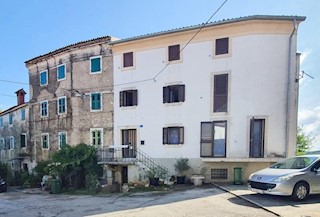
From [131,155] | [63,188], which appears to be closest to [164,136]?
[131,155]

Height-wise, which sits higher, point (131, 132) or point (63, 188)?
point (131, 132)

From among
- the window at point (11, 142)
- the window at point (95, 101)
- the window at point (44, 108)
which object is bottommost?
the window at point (11, 142)

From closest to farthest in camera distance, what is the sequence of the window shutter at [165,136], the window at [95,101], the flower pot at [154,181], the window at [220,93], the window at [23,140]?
1. the flower pot at [154,181]
2. the window at [220,93]
3. the window shutter at [165,136]
4. the window at [95,101]
5. the window at [23,140]

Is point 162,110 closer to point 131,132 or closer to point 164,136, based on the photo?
point 164,136

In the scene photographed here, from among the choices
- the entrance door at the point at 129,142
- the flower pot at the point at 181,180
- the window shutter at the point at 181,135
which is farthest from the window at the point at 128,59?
the flower pot at the point at 181,180

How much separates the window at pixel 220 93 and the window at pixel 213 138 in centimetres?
94

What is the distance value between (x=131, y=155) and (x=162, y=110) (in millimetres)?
4161

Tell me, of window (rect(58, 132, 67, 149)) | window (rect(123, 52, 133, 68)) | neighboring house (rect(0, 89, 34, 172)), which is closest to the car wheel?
window (rect(123, 52, 133, 68))

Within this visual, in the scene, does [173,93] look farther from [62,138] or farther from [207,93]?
[62,138]

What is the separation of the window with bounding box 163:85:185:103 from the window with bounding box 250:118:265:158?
4739 millimetres

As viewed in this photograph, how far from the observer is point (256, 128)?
14703mm

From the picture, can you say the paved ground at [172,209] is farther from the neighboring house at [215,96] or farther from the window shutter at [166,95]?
the window shutter at [166,95]

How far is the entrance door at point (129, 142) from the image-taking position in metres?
18.0

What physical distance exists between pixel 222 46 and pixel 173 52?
333 centimetres
